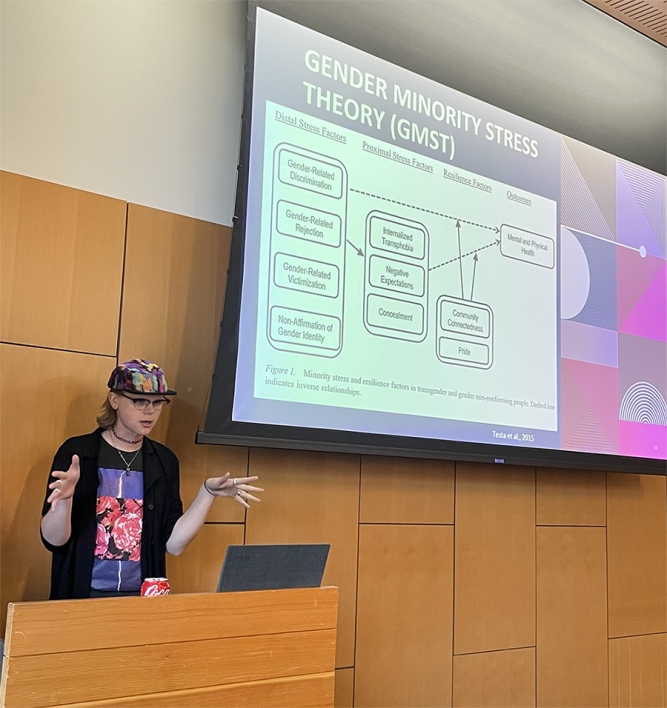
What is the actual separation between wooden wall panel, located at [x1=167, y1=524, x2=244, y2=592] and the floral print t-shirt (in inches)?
12.0

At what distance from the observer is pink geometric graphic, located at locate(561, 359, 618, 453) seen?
3.30 meters

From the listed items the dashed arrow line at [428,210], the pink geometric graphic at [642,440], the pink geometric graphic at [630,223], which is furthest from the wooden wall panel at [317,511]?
the pink geometric graphic at [630,223]

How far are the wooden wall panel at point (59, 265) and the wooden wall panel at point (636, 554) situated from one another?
7.94ft

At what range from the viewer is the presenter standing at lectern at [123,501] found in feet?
6.52

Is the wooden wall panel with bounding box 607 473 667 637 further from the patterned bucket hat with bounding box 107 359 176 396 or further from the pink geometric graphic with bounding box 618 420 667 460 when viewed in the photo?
the patterned bucket hat with bounding box 107 359 176 396


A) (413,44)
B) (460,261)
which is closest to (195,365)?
(460,261)

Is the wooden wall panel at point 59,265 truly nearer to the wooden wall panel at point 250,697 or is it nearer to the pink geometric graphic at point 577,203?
the wooden wall panel at point 250,697

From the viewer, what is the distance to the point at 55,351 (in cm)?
226

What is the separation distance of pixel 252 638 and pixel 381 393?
1123 mm

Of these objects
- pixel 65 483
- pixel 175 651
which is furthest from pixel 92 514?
pixel 175 651

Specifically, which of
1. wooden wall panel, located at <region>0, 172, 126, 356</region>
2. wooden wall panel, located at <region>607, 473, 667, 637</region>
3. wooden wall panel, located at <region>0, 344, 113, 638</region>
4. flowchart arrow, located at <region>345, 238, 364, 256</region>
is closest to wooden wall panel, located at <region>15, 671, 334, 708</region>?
wooden wall panel, located at <region>0, 344, 113, 638</region>

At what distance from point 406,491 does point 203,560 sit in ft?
2.71

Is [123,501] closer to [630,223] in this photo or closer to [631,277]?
[631,277]

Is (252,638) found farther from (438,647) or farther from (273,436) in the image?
(438,647)
